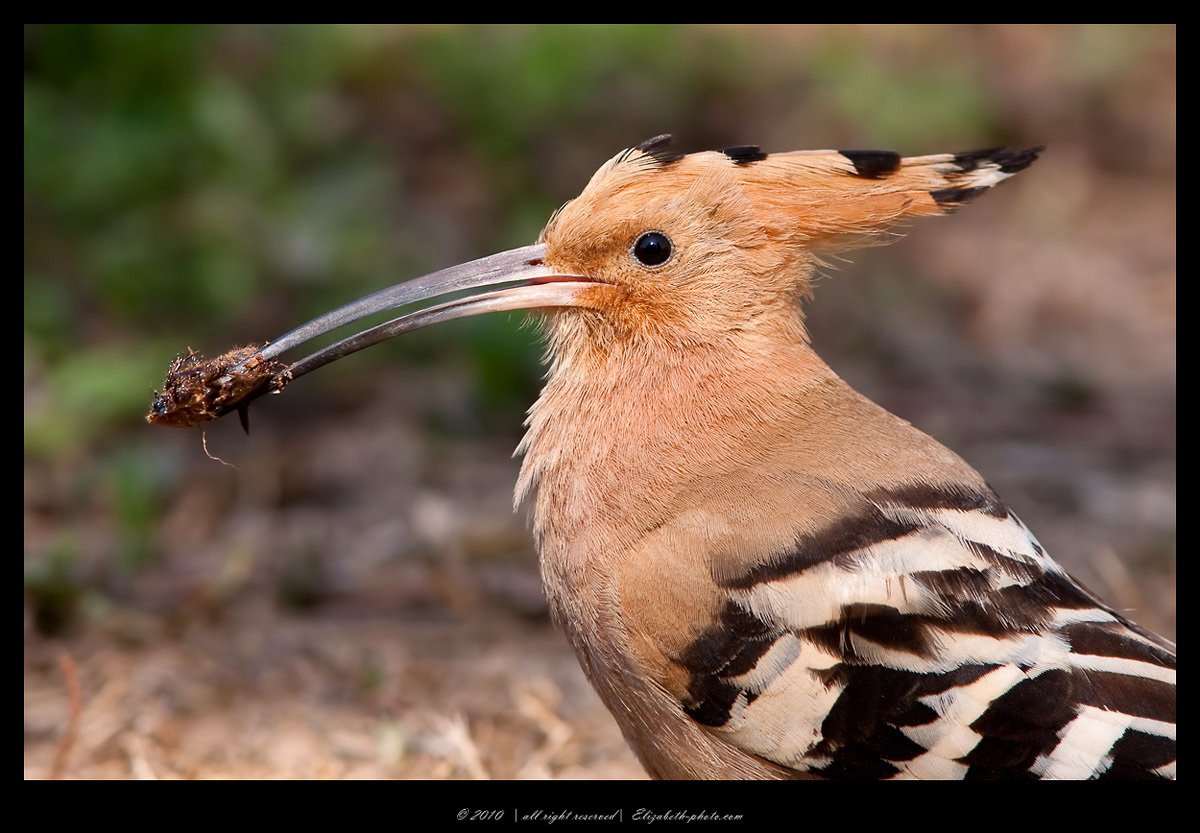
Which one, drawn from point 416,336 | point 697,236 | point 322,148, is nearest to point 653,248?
point 697,236

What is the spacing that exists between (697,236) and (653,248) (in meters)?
0.09

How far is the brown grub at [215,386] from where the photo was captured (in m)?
2.69

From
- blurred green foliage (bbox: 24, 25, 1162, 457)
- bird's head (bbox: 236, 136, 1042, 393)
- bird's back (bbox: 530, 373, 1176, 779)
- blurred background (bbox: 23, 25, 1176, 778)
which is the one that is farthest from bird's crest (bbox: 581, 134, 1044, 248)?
blurred green foliage (bbox: 24, 25, 1162, 457)

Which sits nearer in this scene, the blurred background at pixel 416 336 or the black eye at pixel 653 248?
the black eye at pixel 653 248

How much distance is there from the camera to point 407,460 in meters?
4.39

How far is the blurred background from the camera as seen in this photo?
3.30m

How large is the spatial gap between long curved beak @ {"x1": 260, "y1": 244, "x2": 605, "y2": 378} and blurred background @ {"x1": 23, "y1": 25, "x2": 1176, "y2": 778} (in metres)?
0.55

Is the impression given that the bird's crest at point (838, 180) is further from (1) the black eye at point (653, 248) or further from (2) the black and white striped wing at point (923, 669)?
(2) the black and white striped wing at point (923, 669)

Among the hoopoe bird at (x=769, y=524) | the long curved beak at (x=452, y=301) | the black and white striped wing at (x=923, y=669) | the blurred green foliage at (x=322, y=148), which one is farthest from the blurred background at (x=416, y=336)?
the black and white striped wing at (x=923, y=669)

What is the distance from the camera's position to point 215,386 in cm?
269

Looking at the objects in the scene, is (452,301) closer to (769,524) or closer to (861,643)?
(769,524)

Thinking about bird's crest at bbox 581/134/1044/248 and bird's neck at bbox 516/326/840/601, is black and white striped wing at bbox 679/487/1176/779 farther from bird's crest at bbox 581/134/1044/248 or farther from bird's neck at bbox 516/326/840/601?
bird's crest at bbox 581/134/1044/248

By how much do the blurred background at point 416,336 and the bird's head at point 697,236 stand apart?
0.18 meters

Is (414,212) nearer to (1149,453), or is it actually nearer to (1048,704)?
(1149,453)
